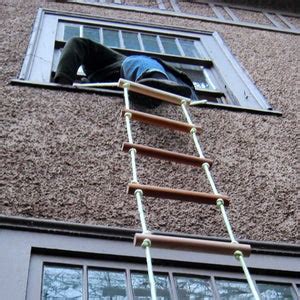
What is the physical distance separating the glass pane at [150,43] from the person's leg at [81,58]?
113 centimetres

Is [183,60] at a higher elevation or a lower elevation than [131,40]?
lower

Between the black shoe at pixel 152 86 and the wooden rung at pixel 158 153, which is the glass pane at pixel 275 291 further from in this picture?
the black shoe at pixel 152 86

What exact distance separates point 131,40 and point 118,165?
2.55 meters

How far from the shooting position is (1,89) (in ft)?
11.2

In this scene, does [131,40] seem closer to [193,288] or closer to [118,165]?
[118,165]

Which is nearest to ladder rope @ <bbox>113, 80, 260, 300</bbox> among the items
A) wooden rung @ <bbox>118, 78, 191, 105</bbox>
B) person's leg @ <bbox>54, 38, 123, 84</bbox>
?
wooden rung @ <bbox>118, 78, 191, 105</bbox>

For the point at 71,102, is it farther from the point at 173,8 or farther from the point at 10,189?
the point at 173,8

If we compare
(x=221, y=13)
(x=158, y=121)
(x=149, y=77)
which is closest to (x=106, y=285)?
(x=158, y=121)

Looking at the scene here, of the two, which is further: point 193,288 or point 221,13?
point 221,13

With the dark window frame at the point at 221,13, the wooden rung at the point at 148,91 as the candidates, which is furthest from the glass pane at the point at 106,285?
the dark window frame at the point at 221,13

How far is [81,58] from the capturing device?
12.3ft

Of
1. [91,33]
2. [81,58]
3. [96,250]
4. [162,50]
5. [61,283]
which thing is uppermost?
[91,33]

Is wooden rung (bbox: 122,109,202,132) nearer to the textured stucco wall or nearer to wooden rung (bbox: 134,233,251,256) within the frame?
the textured stucco wall

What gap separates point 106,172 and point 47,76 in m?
1.30
